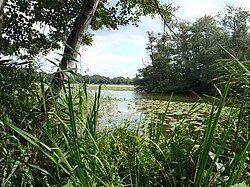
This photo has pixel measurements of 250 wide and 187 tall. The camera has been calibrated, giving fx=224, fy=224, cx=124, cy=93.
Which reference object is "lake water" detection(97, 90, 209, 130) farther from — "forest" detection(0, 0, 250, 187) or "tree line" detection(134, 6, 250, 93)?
"tree line" detection(134, 6, 250, 93)

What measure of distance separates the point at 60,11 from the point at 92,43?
138 centimetres

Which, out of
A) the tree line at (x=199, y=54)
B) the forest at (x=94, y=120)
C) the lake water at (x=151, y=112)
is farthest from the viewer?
the tree line at (x=199, y=54)

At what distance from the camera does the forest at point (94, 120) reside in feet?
2.38

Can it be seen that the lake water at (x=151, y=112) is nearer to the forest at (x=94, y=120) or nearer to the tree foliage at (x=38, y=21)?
the forest at (x=94, y=120)

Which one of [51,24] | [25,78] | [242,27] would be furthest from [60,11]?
[242,27]

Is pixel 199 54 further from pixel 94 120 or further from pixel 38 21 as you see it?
pixel 94 120

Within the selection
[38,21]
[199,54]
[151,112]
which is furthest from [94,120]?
[199,54]

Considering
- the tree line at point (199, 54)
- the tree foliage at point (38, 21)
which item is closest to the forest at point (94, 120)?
the tree foliage at point (38, 21)

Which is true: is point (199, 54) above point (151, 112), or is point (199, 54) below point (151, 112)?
above

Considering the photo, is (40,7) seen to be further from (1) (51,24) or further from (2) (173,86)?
(2) (173,86)

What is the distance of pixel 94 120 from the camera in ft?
2.53

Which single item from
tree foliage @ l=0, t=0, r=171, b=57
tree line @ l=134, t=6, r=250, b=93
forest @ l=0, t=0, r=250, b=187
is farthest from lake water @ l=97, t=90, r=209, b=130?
tree line @ l=134, t=6, r=250, b=93

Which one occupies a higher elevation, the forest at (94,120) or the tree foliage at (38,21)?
the tree foliage at (38,21)

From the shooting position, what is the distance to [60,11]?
3.83 m
